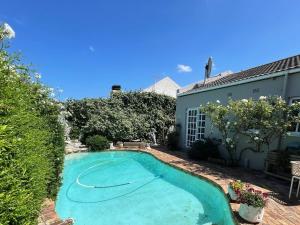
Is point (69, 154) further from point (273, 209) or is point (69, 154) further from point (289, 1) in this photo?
point (289, 1)

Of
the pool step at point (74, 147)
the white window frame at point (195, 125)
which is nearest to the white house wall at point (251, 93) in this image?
the white window frame at point (195, 125)

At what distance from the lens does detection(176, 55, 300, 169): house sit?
9234 millimetres

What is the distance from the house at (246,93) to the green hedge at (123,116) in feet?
10.6

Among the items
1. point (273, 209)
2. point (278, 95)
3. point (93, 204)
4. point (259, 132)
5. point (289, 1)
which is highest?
point (289, 1)

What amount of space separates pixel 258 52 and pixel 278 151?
23.1ft

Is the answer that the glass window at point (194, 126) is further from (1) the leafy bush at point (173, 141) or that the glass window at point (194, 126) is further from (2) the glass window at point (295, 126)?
(2) the glass window at point (295, 126)

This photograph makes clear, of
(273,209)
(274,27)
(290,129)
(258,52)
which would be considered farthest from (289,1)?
(273,209)

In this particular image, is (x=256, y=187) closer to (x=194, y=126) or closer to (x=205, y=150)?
(x=205, y=150)

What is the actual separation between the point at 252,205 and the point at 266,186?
327cm

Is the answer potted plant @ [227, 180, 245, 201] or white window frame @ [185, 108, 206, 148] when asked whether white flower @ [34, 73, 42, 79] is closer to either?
potted plant @ [227, 180, 245, 201]

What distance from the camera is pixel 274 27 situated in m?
11.6

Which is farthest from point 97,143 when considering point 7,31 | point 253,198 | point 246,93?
point 253,198

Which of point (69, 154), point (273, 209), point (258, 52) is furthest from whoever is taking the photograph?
point (69, 154)

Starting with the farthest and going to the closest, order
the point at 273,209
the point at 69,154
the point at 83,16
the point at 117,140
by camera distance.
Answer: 1. the point at 117,140
2. the point at 83,16
3. the point at 69,154
4. the point at 273,209
